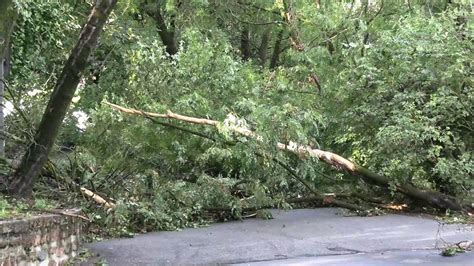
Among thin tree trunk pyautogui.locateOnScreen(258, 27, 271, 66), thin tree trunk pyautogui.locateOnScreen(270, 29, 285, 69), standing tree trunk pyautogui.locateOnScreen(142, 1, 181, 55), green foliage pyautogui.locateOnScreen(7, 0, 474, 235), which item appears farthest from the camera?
thin tree trunk pyautogui.locateOnScreen(258, 27, 271, 66)

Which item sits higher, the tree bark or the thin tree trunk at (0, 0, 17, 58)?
the tree bark

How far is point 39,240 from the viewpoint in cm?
538

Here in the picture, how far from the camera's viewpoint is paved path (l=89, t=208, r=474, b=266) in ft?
22.3

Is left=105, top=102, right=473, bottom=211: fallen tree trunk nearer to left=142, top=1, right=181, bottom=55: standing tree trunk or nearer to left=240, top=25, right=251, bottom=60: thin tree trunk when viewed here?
left=142, top=1, right=181, bottom=55: standing tree trunk

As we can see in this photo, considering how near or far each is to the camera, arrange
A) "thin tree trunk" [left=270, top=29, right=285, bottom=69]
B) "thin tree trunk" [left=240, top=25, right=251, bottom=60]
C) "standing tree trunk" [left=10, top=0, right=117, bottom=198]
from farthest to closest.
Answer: "thin tree trunk" [left=270, top=29, right=285, bottom=69], "thin tree trunk" [left=240, top=25, right=251, bottom=60], "standing tree trunk" [left=10, top=0, right=117, bottom=198]

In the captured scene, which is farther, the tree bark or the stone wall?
the tree bark

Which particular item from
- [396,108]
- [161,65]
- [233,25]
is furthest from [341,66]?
[161,65]

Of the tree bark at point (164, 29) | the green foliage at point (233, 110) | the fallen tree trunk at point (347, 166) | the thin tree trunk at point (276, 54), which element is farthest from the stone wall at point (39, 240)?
the thin tree trunk at point (276, 54)

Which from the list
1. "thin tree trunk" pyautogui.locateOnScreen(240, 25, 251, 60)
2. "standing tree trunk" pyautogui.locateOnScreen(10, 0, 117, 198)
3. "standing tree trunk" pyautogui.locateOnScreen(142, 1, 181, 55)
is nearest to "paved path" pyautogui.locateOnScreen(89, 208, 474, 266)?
"standing tree trunk" pyautogui.locateOnScreen(10, 0, 117, 198)

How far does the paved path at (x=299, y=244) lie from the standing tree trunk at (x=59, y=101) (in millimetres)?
1335

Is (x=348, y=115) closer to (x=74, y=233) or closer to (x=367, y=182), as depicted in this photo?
(x=367, y=182)

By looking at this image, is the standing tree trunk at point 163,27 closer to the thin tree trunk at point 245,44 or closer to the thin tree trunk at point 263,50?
the thin tree trunk at point 245,44

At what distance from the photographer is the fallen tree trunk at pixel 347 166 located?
954 centimetres

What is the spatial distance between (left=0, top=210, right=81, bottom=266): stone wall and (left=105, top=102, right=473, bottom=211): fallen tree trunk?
365 cm
